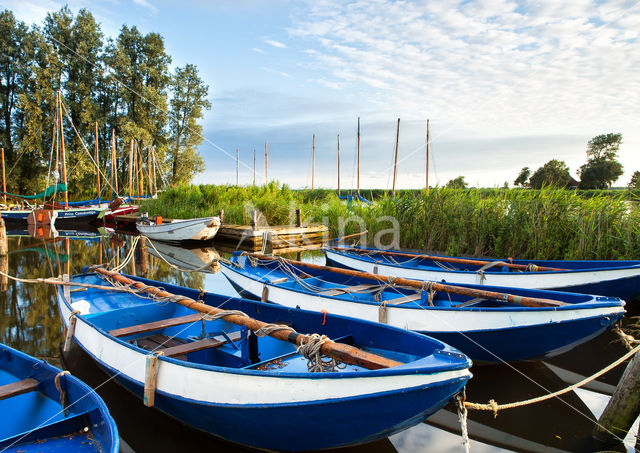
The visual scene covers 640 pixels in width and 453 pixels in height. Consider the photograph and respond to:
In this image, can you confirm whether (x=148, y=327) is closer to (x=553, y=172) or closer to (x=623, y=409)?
(x=623, y=409)

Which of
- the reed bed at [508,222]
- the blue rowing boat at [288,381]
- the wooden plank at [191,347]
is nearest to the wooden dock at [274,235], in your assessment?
the reed bed at [508,222]

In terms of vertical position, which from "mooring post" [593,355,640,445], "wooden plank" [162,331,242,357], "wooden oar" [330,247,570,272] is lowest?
"mooring post" [593,355,640,445]

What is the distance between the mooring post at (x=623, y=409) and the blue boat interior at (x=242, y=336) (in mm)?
1754

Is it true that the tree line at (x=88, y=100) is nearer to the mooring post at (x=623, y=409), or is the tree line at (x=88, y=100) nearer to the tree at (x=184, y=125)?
the tree at (x=184, y=125)

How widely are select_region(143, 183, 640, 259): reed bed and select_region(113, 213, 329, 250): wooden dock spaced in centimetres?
321

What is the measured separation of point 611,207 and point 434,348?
790 cm

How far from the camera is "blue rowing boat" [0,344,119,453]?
2582 mm

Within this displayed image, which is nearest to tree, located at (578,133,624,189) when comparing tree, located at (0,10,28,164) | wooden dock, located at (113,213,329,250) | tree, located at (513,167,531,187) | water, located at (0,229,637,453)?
tree, located at (513,167,531,187)

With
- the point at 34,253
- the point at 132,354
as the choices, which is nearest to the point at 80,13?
the point at 34,253

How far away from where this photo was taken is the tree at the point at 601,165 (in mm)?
55622

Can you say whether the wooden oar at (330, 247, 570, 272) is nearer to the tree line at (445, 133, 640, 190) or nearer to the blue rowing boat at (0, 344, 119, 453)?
the blue rowing boat at (0, 344, 119, 453)

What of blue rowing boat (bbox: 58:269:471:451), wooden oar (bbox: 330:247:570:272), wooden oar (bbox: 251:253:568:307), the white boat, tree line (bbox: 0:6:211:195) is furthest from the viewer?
tree line (bbox: 0:6:211:195)

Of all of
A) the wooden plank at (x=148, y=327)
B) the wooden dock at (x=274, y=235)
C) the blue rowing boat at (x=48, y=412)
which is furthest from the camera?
the wooden dock at (x=274, y=235)

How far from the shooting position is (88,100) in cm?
3506
